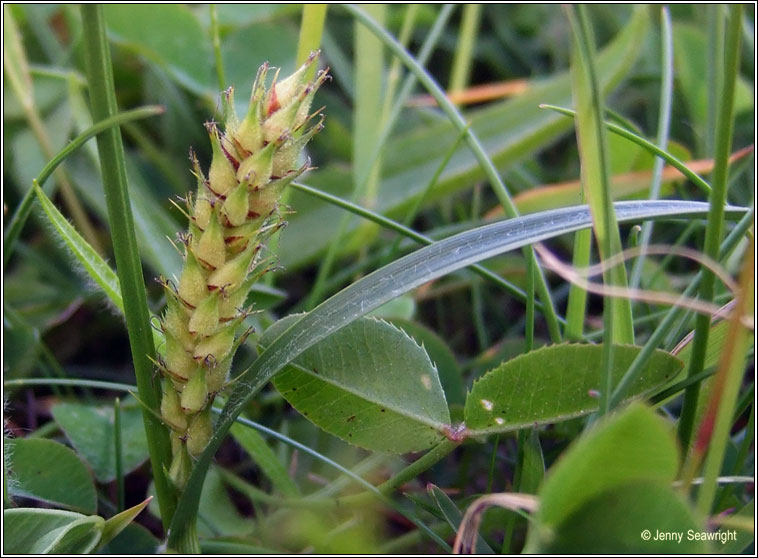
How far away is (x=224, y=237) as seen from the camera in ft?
1.66

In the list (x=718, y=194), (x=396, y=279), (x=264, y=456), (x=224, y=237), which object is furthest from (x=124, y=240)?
(x=718, y=194)

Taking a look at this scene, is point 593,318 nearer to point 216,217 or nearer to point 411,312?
point 411,312

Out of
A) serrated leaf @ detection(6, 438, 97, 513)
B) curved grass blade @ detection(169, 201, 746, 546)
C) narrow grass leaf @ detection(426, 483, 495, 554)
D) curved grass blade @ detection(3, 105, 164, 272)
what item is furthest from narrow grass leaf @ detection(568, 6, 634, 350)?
serrated leaf @ detection(6, 438, 97, 513)

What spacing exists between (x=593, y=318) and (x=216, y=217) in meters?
0.79

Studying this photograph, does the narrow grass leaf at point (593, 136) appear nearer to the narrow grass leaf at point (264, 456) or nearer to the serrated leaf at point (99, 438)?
the narrow grass leaf at point (264, 456)

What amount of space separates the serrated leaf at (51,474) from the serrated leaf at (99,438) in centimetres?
8

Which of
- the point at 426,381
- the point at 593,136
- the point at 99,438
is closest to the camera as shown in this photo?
the point at 593,136

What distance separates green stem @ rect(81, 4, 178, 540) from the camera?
0.46 meters

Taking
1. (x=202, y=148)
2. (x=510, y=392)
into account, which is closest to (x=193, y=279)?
(x=510, y=392)

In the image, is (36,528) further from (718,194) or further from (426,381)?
(718,194)

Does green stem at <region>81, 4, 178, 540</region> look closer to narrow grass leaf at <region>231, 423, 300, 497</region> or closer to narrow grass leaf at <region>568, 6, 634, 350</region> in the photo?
narrow grass leaf at <region>231, 423, 300, 497</region>

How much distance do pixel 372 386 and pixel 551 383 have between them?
0.14 meters

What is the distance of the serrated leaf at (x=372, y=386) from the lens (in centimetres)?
58

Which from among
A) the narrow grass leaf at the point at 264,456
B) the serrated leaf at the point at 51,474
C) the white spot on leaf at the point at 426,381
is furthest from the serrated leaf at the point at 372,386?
the serrated leaf at the point at 51,474
